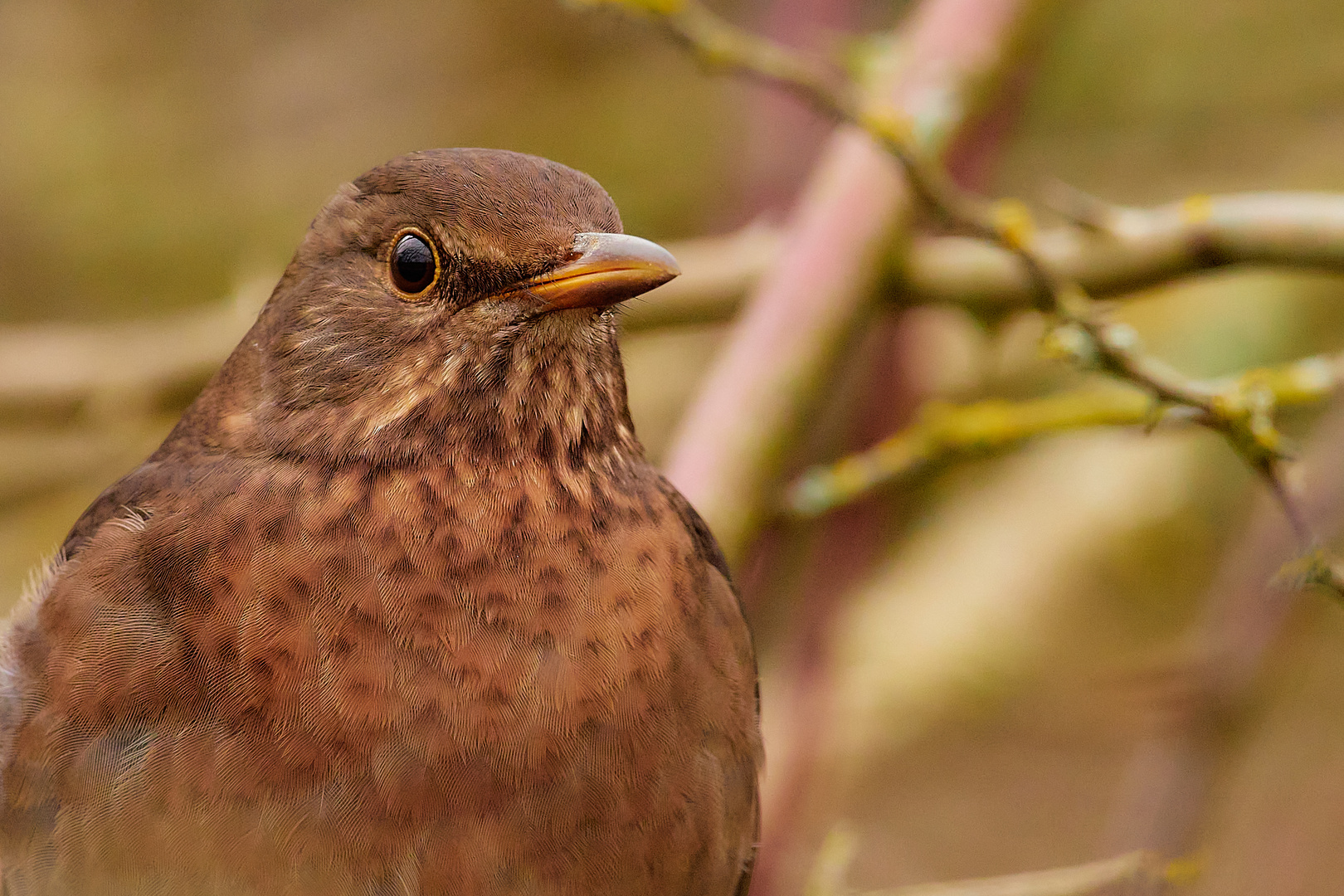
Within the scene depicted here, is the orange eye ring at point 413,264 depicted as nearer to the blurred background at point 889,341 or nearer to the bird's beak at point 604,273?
the bird's beak at point 604,273

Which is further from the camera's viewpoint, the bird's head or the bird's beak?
the bird's head

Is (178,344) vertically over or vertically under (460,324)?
under

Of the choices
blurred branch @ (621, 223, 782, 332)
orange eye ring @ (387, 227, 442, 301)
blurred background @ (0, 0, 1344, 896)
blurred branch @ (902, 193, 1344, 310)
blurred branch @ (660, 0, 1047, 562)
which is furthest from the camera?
blurred branch @ (621, 223, 782, 332)

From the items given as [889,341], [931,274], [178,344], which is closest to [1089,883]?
[931,274]

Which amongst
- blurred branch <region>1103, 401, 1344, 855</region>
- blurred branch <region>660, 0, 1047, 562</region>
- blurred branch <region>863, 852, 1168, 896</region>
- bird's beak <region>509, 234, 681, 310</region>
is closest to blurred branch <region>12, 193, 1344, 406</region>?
blurred branch <region>660, 0, 1047, 562</region>

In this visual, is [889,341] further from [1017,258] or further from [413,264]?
[413,264]

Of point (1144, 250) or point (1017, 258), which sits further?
point (1144, 250)

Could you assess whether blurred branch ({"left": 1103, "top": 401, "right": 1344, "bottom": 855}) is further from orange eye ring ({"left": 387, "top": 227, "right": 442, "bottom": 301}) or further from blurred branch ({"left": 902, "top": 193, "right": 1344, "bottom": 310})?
orange eye ring ({"left": 387, "top": 227, "right": 442, "bottom": 301})
